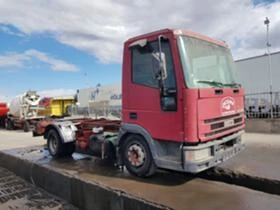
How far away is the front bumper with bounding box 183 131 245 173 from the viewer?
509cm

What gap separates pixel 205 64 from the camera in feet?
18.2

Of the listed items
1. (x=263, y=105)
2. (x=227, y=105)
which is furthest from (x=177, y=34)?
(x=263, y=105)

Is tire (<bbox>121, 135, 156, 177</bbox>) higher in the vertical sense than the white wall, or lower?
lower

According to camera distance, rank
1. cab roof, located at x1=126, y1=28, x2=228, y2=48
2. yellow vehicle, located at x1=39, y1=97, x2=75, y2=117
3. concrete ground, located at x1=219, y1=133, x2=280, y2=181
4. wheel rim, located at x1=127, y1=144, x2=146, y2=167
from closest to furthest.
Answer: cab roof, located at x1=126, y1=28, x2=228, y2=48
wheel rim, located at x1=127, y1=144, x2=146, y2=167
concrete ground, located at x1=219, y1=133, x2=280, y2=181
yellow vehicle, located at x1=39, y1=97, x2=75, y2=117

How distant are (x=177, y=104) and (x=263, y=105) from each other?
31.8ft

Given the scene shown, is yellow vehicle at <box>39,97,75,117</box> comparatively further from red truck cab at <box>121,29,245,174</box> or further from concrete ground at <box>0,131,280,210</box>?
red truck cab at <box>121,29,245,174</box>

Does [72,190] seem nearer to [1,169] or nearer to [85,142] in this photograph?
[85,142]

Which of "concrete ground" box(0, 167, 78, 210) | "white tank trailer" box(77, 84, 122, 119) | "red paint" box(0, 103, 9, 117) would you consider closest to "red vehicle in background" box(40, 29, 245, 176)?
"concrete ground" box(0, 167, 78, 210)

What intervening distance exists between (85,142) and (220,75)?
3.71 m

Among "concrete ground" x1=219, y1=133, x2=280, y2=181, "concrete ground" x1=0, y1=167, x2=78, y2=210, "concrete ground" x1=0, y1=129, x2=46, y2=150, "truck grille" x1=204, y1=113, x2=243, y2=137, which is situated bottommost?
"concrete ground" x1=0, y1=167, x2=78, y2=210

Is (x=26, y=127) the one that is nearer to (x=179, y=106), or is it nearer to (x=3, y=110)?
(x=3, y=110)

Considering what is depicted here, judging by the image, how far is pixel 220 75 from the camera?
5898 millimetres

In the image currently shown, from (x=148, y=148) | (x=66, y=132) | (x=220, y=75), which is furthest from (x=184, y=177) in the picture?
(x=66, y=132)

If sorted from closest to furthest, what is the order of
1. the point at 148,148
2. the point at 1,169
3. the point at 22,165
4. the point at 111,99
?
the point at 148,148 < the point at 22,165 < the point at 1,169 < the point at 111,99
